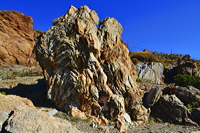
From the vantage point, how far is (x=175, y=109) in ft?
32.6

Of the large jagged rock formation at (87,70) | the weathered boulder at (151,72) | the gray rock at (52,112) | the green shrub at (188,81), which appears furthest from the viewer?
the weathered boulder at (151,72)

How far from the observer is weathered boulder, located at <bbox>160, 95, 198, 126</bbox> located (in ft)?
31.6

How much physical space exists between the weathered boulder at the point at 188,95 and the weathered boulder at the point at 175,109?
674 mm

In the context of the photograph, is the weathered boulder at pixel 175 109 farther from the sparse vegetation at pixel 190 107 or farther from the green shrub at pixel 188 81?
the green shrub at pixel 188 81

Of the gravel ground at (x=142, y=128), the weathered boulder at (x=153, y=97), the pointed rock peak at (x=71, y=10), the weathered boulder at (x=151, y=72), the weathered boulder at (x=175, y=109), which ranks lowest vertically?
the gravel ground at (x=142, y=128)

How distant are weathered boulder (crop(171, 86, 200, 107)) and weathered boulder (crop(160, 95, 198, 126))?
0.67 meters

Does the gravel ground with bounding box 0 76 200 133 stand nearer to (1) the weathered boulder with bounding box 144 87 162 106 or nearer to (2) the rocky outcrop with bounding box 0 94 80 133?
(1) the weathered boulder with bounding box 144 87 162 106

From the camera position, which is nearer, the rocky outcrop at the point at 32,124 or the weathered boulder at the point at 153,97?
the rocky outcrop at the point at 32,124

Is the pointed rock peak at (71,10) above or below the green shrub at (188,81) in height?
above

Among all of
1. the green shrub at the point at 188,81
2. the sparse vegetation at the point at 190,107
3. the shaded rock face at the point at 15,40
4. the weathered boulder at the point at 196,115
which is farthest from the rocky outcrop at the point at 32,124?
the shaded rock face at the point at 15,40

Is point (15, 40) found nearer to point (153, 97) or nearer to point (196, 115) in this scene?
point (153, 97)

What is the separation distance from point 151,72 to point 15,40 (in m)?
25.4

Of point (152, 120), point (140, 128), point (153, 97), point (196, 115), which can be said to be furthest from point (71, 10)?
point (196, 115)

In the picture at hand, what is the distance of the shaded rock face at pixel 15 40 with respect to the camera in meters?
29.8
